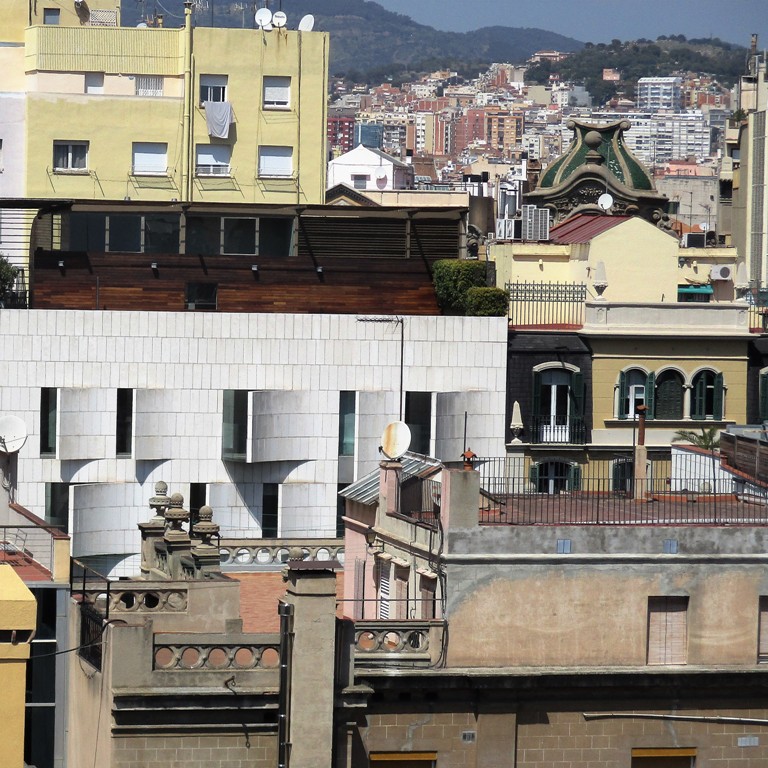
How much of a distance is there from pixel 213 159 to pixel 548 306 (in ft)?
62.7

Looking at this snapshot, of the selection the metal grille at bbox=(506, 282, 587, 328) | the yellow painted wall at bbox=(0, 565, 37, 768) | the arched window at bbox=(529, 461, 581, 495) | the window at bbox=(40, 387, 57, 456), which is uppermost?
the metal grille at bbox=(506, 282, 587, 328)

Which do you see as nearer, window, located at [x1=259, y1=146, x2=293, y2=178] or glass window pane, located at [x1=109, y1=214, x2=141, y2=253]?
glass window pane, located at [x1=109, y1=214, x2=141, y2=253]

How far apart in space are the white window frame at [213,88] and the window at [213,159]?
1505mm

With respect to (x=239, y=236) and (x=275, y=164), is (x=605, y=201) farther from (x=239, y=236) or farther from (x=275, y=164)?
(x=239, y=236)

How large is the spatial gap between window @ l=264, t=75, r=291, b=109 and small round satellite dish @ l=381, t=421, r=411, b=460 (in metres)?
38.7

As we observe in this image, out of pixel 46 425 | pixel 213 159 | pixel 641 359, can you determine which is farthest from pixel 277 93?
pixel 46 425

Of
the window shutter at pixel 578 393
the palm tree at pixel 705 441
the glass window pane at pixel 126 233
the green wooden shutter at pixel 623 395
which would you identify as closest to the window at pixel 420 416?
the window shutter at pixel 578 393

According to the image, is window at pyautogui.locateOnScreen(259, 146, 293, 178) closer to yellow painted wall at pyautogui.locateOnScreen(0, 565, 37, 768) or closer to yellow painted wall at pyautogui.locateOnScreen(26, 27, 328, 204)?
yellow painted wall at pyautogui.locateOnScreen(26, 27, 328, 204)

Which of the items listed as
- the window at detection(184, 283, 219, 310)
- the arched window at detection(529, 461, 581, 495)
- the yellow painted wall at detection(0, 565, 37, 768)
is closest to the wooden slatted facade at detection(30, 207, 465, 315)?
the window at detection(184, 283, 219, 310)

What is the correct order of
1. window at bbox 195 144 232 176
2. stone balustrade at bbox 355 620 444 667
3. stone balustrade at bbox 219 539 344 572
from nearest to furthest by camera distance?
stone balustrade at bbox 355 620 444 667
stone balustrade at bbox 219 539 344 572
window at bbox 195 144 232 176

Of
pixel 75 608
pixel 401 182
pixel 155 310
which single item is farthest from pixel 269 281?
pixel 401 182

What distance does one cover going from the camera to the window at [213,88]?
7494 cm

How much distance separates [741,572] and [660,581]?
123 centimetres

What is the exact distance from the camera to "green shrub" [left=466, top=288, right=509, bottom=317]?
58344 mm
